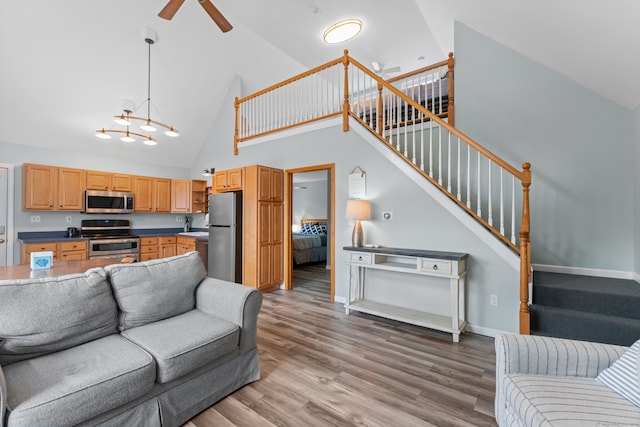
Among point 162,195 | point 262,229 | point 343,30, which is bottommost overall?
point 262,229

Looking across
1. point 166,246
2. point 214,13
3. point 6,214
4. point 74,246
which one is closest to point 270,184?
point 214,13

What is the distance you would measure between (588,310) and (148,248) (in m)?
7.09

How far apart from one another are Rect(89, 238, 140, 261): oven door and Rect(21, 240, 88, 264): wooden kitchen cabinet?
0.13m

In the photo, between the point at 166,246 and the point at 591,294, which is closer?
the point at 591,294

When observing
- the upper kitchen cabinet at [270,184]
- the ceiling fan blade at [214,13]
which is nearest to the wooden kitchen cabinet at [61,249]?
the upper kitchen cabinet at [270,184]

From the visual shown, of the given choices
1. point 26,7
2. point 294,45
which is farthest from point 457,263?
point 26,7

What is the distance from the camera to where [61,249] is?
4.83 metres

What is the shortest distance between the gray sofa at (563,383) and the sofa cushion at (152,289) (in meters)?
2.19

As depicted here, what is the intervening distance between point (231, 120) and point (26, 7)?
10.4 feet

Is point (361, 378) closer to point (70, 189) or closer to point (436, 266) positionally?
point (436, 266)

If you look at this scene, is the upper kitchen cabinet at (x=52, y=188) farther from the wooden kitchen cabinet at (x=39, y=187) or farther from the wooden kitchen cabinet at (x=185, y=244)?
the wooden kitchen cabinet at (x=185, y=244)

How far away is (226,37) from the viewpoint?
17.1 feet

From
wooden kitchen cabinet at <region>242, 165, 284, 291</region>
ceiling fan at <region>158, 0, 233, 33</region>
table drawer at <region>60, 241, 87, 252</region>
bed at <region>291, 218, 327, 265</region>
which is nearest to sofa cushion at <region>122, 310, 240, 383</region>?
wooden kitchen cabinet at <region>242, 165, 284, 291</region>

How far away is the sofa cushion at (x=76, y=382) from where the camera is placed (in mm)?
1177
